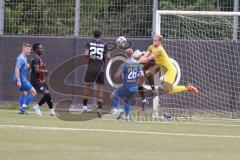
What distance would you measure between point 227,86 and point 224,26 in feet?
5.41

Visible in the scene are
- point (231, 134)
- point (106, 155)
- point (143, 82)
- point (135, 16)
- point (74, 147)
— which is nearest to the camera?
point (106, 155)

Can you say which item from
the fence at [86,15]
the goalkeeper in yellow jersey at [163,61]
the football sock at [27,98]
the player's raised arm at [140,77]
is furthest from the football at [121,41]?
the football sock at [27,98]

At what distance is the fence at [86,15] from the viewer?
834 inches

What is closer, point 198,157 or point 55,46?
point 198,157

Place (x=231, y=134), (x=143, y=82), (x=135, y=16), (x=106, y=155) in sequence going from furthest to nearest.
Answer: (x=135, y=16)
(x=143, y=82)
(x=231, y=134)
(x=106, y=155)

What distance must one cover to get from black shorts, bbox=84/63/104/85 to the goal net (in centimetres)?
195

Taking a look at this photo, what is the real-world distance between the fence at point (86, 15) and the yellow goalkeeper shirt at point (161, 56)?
318 cm

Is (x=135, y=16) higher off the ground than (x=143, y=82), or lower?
higher

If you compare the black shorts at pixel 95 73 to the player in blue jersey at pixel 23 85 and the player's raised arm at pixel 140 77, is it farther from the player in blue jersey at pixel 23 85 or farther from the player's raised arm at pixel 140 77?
the player in blue jersey at pixel 23 85

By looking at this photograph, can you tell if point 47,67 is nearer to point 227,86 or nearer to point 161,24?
point 161,24

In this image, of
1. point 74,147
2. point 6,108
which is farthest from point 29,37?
point 74,147

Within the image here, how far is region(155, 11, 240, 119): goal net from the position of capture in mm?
19938

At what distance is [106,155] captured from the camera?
377 inches

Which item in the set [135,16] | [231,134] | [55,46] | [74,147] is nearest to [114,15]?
[135,16]
